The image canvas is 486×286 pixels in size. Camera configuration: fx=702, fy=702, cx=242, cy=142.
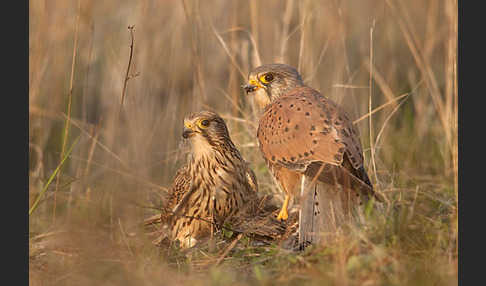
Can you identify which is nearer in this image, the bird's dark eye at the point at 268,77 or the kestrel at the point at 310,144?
the kestrel at the point at 310,144

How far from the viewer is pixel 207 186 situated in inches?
222

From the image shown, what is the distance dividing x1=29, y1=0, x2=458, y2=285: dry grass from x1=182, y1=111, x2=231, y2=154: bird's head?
526 millimetres

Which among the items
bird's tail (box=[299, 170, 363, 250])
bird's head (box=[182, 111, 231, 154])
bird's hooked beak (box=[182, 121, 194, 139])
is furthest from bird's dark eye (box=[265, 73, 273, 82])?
bird's tail (box=[299, 170, 363, 250])

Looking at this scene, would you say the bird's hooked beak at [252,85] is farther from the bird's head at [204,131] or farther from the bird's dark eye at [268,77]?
the bird's head at [204,131]

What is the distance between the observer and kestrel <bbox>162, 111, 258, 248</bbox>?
5.61 meters

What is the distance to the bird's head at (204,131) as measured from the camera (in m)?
5.54

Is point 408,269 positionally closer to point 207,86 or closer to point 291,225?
point 291,225

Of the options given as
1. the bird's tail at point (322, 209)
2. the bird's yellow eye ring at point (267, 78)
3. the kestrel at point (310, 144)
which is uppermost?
the bird's yellow eye ring at point (267, 78)

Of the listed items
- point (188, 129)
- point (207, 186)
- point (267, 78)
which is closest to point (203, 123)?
point (188, 129)

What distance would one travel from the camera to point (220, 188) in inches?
222

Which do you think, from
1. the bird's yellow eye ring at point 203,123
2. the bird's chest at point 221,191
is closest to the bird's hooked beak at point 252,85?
the bird's yellow eye ring at point 203,123

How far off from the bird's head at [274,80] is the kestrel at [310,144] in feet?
0.26

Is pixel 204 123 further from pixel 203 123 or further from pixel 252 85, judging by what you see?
pixel 252 85

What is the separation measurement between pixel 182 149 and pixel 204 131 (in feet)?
4.17
